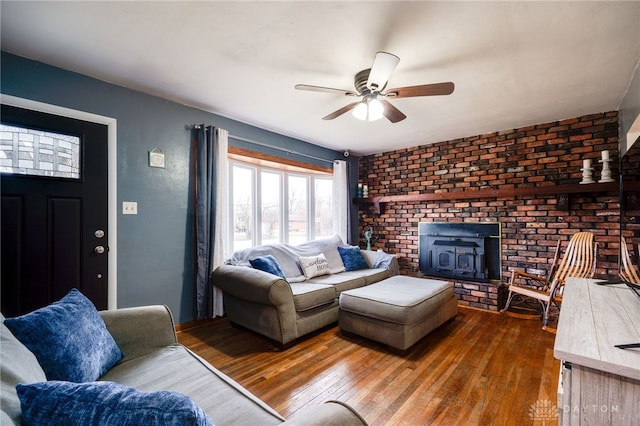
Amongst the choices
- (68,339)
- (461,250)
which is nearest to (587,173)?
(461,250)

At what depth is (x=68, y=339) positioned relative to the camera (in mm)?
1143

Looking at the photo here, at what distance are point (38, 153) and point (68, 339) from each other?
1852 millimetres

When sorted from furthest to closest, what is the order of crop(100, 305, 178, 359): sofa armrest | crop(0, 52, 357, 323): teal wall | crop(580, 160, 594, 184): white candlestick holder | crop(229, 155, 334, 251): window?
crop(229, 155, 334, 251): window → crop(580, 160, 594, 184): white candlestick holder → crop(0, 52, 357, 323): teal wall → crop(100, 305, 178, 359): sofa armrest

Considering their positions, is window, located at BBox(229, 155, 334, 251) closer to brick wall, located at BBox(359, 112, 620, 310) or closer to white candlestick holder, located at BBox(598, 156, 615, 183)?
brick wall, located at BBox(359, 112, 620, 310)

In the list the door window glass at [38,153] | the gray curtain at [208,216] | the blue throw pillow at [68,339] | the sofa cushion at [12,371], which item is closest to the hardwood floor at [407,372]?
the gray curtain at [208,216]

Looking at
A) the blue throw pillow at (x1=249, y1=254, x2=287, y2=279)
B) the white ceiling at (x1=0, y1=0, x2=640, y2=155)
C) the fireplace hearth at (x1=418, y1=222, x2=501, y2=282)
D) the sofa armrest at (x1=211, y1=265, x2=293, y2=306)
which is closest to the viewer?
the white ceiling at (x1=0, y1=0, x2=640, y2=155)

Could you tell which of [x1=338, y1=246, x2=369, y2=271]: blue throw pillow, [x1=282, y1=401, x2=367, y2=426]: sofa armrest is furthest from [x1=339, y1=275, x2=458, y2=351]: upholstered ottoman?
[x1=282, y1=401, x2=367, y2=426]: sofa armrest

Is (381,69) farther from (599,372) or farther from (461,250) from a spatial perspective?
(461,250)

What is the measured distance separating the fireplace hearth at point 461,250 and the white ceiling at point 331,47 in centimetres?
174

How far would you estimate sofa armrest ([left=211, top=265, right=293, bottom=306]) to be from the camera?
247 centimetres

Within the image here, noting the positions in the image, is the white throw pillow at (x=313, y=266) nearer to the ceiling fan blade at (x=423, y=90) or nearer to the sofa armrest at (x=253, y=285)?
the sofa armrest at (x=253, y=285)

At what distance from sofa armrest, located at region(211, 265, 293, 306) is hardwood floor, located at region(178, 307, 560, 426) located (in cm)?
44

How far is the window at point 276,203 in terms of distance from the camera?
12.2ft

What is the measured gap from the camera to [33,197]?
216cm
